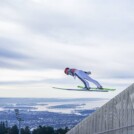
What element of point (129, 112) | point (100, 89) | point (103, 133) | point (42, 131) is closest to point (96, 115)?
point (103, 133)

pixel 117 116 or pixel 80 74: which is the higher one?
pixel 80 74

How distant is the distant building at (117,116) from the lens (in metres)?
24.6

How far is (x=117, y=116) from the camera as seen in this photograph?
26.6 meters

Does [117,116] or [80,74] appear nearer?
[117,116]

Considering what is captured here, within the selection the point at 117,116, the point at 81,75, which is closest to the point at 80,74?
the point at 81,75

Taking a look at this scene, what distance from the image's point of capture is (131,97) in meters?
24.3

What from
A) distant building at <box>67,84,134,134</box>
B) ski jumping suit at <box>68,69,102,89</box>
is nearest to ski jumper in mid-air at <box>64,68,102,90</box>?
ski jumping suit at <box>68,69,102,89</box>

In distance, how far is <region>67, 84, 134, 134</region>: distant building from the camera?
24.6 meters

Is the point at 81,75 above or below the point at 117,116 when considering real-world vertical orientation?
above

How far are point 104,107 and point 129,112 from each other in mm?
5124

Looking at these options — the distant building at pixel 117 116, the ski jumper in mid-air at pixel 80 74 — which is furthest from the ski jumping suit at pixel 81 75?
the distant building at pixel 117 116

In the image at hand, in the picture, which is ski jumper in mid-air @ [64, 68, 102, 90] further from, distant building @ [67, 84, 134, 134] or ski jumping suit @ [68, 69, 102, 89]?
distant building @ [67, 84, 134, 134]

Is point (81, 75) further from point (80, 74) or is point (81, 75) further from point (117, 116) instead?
point (117, 116)

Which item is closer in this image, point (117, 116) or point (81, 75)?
point (117, 116)
